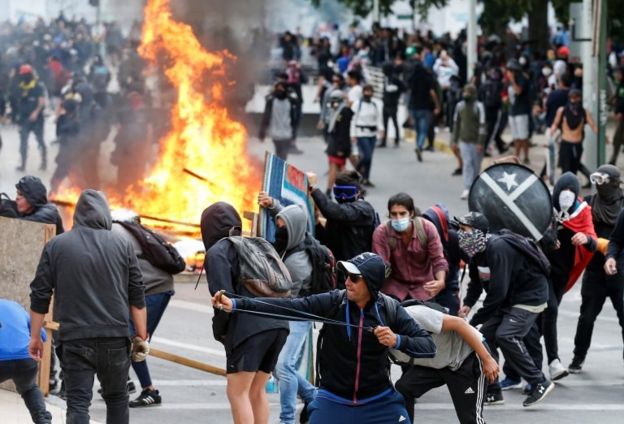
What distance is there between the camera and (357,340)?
24.2ft

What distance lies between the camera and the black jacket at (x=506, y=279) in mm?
10156

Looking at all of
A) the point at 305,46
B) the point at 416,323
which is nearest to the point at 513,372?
the point at 416,323

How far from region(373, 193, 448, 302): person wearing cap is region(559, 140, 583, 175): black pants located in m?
10.9

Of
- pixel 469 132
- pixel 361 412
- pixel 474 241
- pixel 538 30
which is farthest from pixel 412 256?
pixel 538 30

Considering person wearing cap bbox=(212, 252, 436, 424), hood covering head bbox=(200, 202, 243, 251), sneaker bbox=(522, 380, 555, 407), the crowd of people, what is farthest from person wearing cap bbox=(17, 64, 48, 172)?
person wearing cap bbox=(212, 252, 436, 424)

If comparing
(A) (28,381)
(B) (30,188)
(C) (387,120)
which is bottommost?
(C) (387,120)

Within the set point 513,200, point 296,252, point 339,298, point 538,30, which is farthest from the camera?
point 538,30

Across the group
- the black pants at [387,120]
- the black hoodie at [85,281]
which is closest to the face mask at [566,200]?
the black hoodie at [85,281]

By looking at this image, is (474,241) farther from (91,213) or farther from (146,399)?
(91,213)

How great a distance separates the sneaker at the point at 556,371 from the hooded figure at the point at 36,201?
374cm

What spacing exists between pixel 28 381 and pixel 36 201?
2.32m

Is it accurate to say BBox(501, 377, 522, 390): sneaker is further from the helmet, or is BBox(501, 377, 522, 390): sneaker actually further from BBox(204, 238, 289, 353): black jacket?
the helmet

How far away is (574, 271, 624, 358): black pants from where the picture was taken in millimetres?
11609

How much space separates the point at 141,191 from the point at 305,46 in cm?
2623
